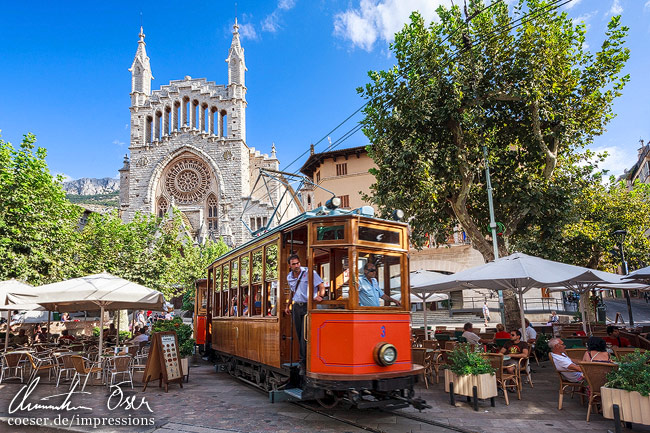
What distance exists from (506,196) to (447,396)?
28.8 feet

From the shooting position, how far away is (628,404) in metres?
5.63

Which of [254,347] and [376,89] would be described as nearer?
[254,347]

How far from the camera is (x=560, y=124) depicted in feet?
43.6

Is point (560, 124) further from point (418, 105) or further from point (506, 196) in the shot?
point (418, 105)

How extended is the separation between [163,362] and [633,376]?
788 centimetres

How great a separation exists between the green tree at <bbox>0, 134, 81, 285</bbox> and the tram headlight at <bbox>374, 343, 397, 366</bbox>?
12960mm

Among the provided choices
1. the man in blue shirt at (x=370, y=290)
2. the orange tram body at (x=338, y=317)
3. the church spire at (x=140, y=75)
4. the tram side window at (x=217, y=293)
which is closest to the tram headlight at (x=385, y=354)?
the orange tram body at (x=338, y=317)

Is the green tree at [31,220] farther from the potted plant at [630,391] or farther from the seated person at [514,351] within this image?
the potted plant at [630,391]

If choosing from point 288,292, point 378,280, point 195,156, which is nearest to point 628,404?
point 378,280

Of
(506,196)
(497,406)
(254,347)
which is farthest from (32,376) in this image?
(506,196)

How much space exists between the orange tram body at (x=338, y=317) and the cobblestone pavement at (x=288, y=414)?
1.04 feet
